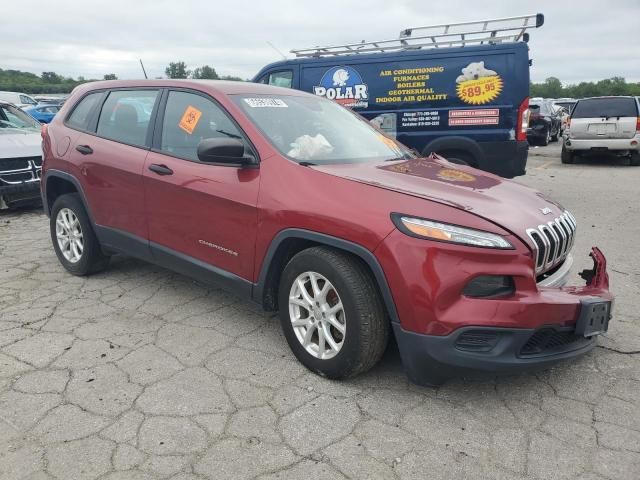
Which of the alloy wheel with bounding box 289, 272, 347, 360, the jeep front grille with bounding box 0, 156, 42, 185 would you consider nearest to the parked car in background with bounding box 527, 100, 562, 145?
the jeep front grille with bounding box 0, 156, 42, 185

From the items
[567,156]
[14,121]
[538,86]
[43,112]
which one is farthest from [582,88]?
[14,121]

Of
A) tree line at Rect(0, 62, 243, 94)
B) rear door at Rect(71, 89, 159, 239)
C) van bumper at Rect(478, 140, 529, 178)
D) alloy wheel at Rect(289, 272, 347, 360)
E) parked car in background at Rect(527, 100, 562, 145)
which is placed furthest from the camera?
tree line at Rect(0, 62, 243, 94)

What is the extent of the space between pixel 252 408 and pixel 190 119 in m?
1.98

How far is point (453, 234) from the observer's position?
8.15ft

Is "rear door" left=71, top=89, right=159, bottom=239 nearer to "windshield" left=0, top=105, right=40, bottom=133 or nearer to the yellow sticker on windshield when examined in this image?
the yellow sticker on windshield

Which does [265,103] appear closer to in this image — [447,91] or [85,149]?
[85,149]

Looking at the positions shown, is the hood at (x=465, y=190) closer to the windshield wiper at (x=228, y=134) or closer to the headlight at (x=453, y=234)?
the headlight at (x=453, y=234)

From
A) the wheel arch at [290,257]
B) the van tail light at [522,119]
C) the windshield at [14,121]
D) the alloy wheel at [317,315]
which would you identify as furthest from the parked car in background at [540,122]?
the alloy wheel at [317,315]

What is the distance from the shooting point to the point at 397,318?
259cm

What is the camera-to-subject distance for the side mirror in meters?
3.01

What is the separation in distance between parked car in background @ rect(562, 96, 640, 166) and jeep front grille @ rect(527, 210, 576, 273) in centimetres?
1092

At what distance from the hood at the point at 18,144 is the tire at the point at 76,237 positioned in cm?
271

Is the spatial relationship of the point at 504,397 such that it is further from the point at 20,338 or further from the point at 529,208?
the point at 20,338

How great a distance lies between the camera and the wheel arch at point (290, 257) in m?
2.60
